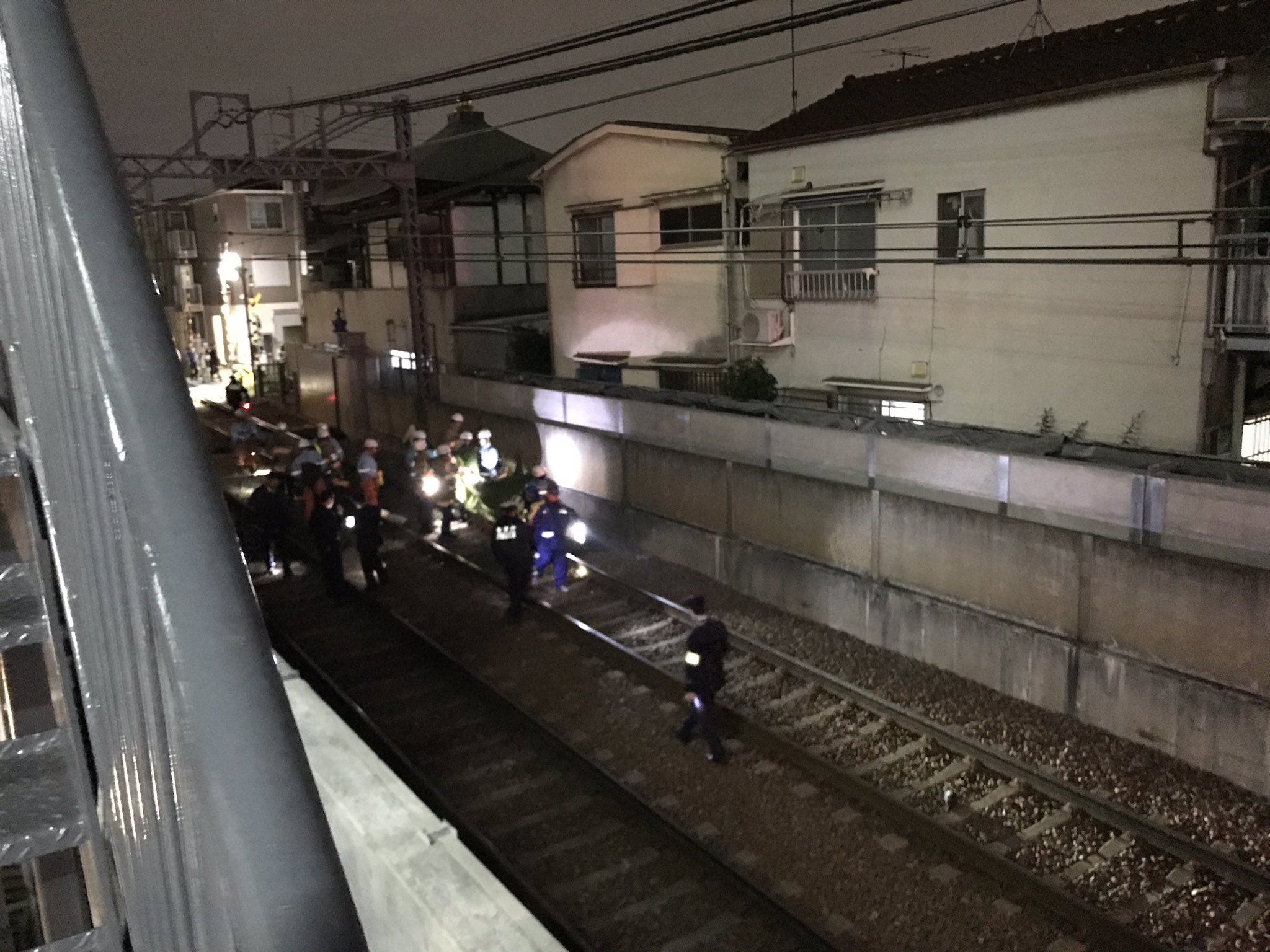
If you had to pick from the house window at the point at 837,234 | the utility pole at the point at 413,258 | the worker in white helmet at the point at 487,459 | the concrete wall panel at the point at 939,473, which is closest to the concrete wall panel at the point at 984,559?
the concrete wall panel at the point at 939,473

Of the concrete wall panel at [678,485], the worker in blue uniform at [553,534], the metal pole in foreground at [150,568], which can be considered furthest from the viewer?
the concrete wall panel at [678,485]

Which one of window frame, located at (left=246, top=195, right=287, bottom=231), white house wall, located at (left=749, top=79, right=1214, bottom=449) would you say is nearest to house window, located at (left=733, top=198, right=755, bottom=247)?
white house wall, located at (left=749, top=79, right=1214, bottom=449)

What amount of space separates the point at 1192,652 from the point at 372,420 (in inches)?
806

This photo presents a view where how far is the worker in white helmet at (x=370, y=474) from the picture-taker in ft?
47.2

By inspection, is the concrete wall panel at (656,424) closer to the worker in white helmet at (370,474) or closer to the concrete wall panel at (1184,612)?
the worker in white helmet at (370,474)

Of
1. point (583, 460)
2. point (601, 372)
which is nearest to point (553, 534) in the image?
point (583, 460)

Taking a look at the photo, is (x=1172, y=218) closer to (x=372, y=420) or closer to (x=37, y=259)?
(x=37, y=259)

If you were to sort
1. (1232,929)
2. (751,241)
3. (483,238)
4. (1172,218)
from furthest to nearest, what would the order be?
(483,238)
(751,241)
(1172,218)
(1232,929)

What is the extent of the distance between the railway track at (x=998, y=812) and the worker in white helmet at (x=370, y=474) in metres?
5.12

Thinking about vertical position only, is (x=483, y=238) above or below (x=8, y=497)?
above

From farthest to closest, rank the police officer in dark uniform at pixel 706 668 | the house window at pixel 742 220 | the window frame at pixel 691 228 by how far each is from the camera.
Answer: the window frame at pixel 691 228 < the house window at pixel 742 220 < the police officer in dark uniform at pixel 706 668

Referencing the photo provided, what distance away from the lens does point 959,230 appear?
14617 millimetres

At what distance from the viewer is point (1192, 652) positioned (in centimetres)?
820

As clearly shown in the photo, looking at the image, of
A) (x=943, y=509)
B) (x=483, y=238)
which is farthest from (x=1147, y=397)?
(x=483, y=238)
